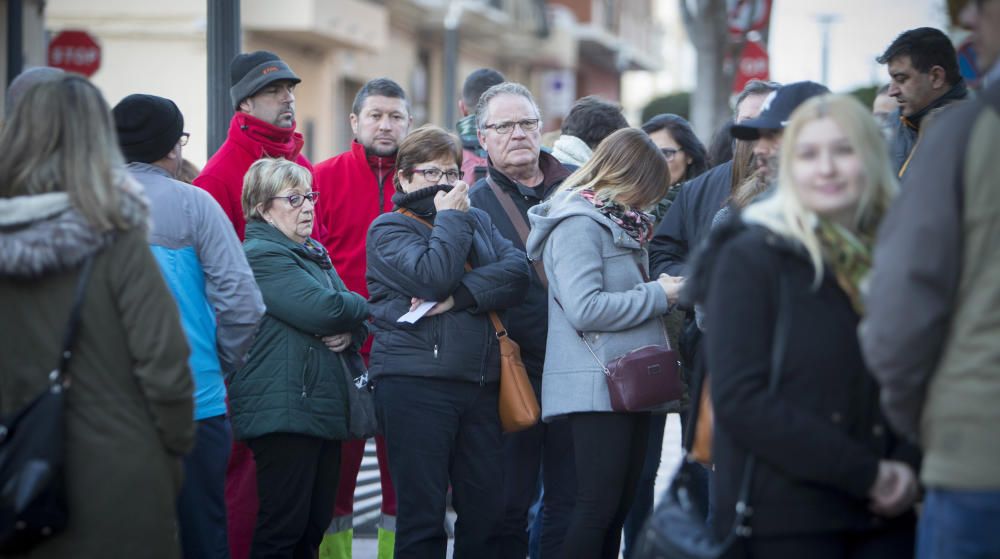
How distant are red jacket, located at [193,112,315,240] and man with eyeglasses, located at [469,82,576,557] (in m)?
0.98

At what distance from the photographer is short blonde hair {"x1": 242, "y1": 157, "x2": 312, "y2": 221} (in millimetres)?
5848

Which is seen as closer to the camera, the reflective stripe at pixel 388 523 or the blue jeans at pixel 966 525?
the blue jeans at pixel 966 525

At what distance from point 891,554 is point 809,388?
489mm

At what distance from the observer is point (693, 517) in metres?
3.84

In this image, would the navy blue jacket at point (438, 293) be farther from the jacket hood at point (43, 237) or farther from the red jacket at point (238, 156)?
the jacket hood at point (43, 237)

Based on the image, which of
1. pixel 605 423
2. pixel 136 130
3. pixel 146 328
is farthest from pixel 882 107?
pixel 146 328

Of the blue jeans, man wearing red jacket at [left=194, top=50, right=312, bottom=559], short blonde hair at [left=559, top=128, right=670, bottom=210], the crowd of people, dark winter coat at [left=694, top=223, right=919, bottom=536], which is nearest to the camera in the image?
the blue jeans

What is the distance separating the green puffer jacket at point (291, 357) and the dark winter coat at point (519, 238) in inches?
29.1

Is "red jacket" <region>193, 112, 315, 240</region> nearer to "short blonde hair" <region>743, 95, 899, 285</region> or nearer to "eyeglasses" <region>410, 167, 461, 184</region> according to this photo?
"eyeglasses" <region>410, 167, 461, 184</region>

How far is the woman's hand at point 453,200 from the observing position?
18.8 feet

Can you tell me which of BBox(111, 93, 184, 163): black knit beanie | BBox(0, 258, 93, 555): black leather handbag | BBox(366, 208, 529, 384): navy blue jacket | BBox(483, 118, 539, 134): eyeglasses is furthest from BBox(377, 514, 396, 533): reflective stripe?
BBox(0, 258, 93, 555): black leather handbag

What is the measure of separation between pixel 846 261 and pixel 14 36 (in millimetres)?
9648

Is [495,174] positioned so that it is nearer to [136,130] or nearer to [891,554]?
[136,130]

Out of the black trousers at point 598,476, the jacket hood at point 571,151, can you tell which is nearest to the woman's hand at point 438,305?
the black trousers at point 598,476
